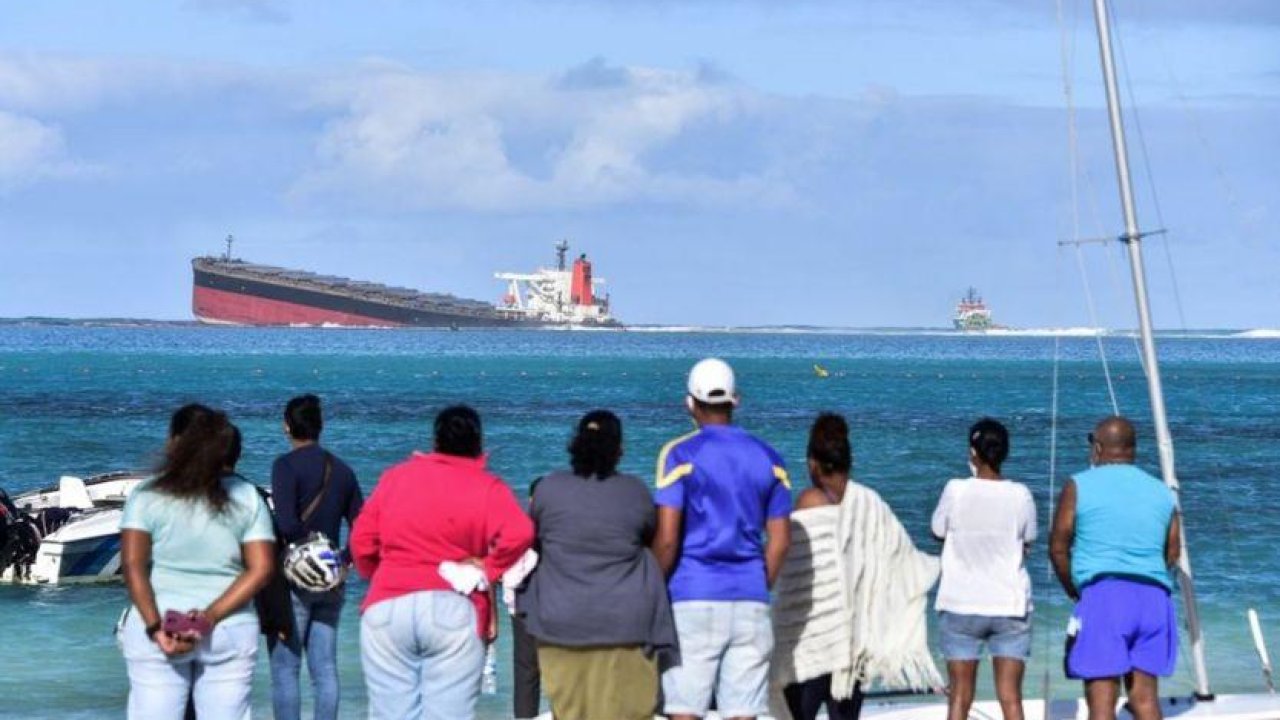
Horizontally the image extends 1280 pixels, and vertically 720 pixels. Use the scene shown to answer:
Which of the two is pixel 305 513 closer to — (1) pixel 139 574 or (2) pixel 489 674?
(2) pixel 489 674

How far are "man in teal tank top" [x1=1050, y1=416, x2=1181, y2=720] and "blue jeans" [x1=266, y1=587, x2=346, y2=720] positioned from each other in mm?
2759

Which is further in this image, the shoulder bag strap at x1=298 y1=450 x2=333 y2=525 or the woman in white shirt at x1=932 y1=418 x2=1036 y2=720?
the shoulder bag strap at x1=298 y1=450 x2=333 y2=525

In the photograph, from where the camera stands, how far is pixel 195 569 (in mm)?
6652

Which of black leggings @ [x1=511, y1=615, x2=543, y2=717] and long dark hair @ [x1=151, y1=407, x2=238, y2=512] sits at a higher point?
long dark hair @ [x1=151, y1=407, x2=238, y2=512]

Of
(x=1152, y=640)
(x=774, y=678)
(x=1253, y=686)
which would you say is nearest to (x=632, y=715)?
(x=774, y=678)

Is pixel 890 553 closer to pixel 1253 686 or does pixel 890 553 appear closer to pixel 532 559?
pixel 532 559

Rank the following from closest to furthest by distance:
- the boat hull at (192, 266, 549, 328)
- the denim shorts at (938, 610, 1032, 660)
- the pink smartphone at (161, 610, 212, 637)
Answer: the pink smartphone at (161, 610, 212, 637), the denim shorts at (938, 610, 1032, 660), the boat hull at (192, 266, 549, 328)

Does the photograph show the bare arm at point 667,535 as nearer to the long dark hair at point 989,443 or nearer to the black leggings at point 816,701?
the black leggings at point 816,701

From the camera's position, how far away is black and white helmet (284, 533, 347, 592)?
8.20 m

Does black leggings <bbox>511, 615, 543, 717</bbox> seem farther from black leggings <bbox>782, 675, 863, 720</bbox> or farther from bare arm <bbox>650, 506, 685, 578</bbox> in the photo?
bare arm <bbox>650, 506, 685, 578</bbox>

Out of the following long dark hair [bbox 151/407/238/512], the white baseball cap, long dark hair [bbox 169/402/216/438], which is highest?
the white baseball cap

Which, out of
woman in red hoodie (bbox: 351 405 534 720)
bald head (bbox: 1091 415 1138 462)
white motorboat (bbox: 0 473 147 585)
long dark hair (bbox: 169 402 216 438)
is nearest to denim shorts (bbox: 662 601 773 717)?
woman in red hoodie (bbox: 351 405 534 720)

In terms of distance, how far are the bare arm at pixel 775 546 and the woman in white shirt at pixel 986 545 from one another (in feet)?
3.13

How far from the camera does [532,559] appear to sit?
6973 mm
